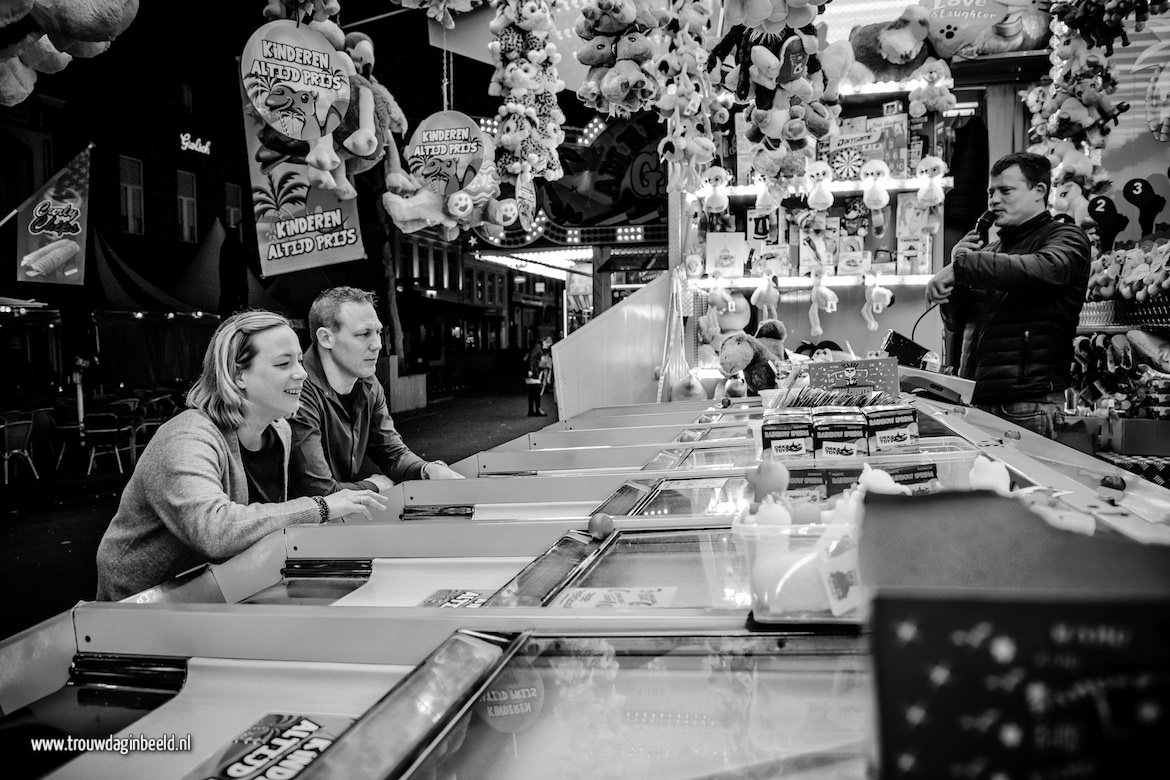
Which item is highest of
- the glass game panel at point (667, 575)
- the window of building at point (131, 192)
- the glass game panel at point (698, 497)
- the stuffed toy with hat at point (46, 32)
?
the window of building at point (131, 192)

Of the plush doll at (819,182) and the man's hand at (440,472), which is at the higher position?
the plush doll at (819,182)

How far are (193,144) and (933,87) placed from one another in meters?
15.7

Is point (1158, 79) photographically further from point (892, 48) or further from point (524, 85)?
point (524, 85)

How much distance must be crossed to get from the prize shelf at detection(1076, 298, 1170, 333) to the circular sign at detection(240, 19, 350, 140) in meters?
4.33

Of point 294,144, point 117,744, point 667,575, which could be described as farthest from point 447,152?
point 117,744

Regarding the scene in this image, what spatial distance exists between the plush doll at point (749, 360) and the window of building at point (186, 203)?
1515 cm

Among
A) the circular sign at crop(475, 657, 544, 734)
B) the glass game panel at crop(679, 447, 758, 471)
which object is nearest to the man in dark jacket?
the glass game panel at crop(679, 447, 758, 471)

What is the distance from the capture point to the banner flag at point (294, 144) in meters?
3.86

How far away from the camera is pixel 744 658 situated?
2.69ft

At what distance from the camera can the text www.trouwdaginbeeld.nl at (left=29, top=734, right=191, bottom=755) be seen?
2.95 feet

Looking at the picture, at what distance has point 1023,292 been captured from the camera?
2914 millimetres

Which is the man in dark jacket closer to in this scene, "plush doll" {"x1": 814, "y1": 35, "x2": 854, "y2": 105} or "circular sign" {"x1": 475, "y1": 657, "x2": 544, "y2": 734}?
"plush doll" {"x1": 814, "y1": 35, "x2": 854, "y2": 105}

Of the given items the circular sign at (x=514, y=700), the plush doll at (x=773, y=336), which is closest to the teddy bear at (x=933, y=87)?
the plush doll at (x=773, y=336)

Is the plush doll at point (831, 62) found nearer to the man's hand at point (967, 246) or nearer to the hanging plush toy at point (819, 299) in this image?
the man's hand at point (967, 246)
